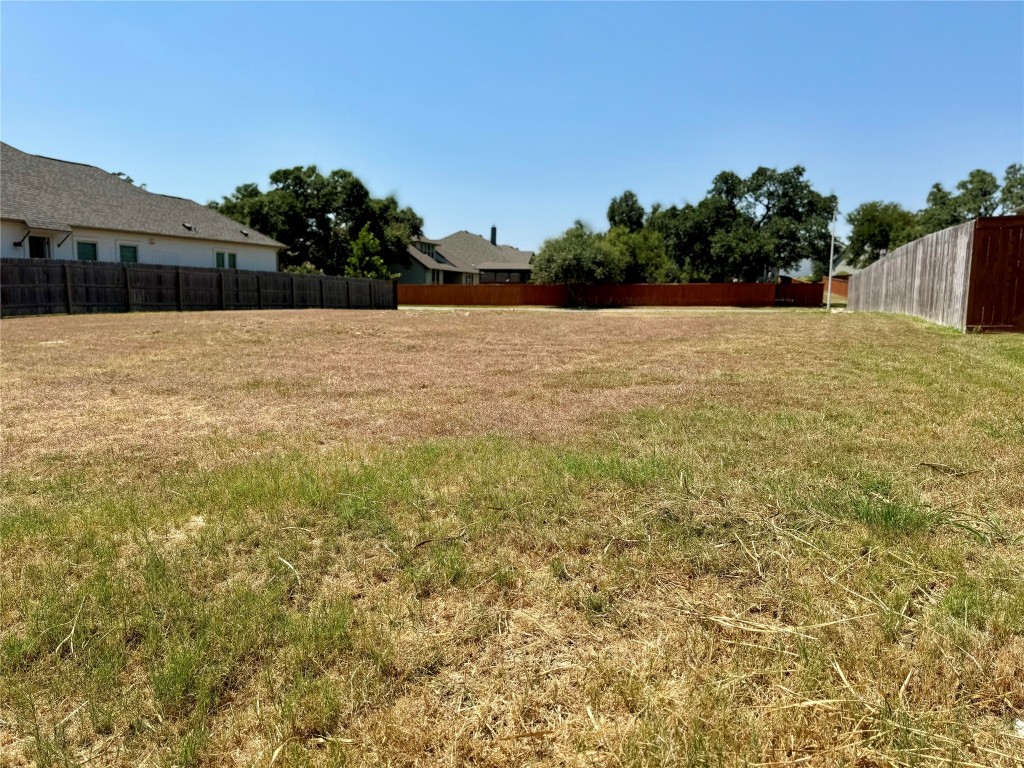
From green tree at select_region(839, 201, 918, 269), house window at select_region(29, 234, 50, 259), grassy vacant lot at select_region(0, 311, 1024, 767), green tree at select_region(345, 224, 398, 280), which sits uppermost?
green tree at select_region(839, 201, 918, 269)

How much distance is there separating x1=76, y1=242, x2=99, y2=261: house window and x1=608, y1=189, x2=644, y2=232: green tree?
56620 millimetres

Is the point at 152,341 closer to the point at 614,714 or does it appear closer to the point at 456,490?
the point at 456,490

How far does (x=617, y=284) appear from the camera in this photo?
44.7 m

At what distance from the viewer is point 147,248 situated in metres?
29.3

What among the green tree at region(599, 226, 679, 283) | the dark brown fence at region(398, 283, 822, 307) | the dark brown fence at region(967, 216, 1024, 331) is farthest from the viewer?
the green tree at region(599, 226, 679, 283)

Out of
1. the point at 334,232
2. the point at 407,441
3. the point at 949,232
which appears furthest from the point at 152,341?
the point at 334,232

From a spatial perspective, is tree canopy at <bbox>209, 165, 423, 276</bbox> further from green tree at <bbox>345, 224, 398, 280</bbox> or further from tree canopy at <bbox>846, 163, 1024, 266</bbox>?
tree canopy at <bbox>846, 163, 1024, 266</bbox>

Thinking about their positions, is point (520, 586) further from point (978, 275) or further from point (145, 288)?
point (145, 288)

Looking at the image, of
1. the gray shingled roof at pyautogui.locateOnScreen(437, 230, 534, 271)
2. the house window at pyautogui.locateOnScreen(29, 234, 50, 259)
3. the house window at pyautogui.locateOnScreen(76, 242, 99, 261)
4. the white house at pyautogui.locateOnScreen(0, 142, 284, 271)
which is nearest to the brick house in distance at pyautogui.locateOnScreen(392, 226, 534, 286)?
the gray shingled roof at pyautogui.locateOnScreen(437, 230, 534, 271)

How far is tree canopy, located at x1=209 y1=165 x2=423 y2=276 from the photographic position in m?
46.9

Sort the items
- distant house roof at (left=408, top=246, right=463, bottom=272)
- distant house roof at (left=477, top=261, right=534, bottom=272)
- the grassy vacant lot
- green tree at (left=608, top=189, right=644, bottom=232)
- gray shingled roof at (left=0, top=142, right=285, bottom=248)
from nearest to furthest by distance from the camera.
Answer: the grassy vacant lot, gray shingled roof at (left=0, top=142, right=285, bottom=248), distant house roof at (left=408, top=246, right=463, bottom=272), distant house roof at (left=477, top=261, right=534, bottom=272), green tree at (left=608, top=189, right=644, bottom=232)

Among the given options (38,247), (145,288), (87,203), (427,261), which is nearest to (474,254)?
(427,261)

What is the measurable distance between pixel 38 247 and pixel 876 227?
73.4 m

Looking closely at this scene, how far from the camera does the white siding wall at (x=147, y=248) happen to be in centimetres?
2380
